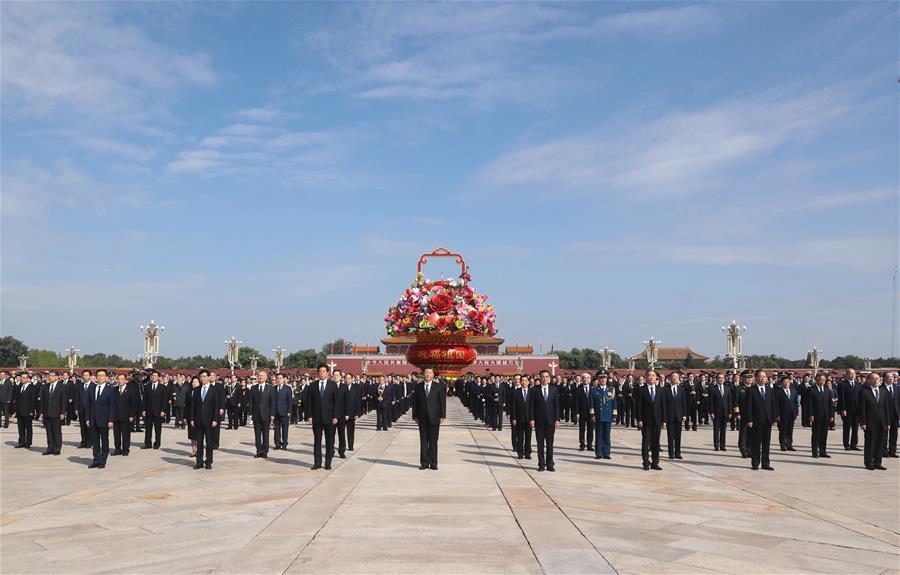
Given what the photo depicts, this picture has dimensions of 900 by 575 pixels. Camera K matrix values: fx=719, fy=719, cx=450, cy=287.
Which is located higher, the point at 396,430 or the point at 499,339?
the point at 499,339

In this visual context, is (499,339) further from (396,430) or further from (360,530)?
(360,530)

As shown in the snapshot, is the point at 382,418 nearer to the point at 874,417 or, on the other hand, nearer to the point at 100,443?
the point at 100,443

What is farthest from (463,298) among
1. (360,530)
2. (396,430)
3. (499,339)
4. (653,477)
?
(360,530)

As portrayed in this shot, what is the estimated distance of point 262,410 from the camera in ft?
52.9

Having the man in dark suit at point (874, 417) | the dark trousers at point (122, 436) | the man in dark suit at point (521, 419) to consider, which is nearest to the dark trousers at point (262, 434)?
the dark trousers at point (122, 436)

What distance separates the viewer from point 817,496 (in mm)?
10898

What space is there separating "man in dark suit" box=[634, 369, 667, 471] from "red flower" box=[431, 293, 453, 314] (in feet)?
28.7

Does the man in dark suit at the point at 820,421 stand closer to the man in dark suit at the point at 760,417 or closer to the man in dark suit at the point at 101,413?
the man in dark suit at the point at 760,417

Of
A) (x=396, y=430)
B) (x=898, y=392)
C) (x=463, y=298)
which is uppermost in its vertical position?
(x=463, y=298)

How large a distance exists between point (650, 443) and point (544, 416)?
7.28ft

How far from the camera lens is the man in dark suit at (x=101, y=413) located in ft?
45.5

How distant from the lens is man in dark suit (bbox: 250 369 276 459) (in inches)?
623

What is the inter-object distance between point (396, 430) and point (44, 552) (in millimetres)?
17178

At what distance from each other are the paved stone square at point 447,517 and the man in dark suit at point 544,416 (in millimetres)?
420
